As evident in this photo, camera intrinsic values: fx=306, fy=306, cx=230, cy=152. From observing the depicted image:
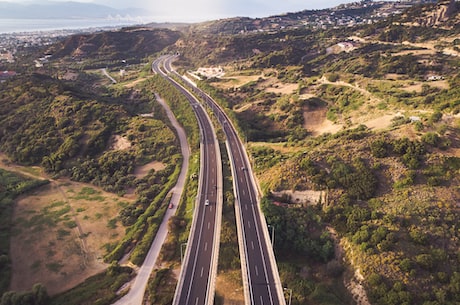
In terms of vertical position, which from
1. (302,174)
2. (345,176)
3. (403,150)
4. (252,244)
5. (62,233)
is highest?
(403,150)

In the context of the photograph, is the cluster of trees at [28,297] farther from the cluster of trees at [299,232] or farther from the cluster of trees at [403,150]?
the cluster of trees at [403,150]

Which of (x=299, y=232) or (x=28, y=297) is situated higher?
(x=299, y=232)

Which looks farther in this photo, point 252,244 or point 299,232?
point 299,232

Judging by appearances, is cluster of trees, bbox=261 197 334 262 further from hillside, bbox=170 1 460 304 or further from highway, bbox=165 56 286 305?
highway, bbox=165 56 286 305

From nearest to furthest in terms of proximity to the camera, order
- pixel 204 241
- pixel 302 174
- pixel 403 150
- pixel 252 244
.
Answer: pixel 252 244 < pixel 204 241 < pixel 403 150 < pixel 302 174

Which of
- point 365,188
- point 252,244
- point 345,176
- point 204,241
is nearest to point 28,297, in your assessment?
point 204,241

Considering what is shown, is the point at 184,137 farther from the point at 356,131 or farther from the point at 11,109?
the point at 11,109

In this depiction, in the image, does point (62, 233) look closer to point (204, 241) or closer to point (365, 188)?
point (204, 241)

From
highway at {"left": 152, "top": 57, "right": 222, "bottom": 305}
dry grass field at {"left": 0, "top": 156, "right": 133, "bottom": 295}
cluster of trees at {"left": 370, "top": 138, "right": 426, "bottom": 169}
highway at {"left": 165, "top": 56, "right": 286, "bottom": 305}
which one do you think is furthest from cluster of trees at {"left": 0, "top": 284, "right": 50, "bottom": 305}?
cluster of trees at {"left": 370, "top": 138, "right": 426, "bottom": 169}
